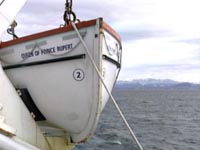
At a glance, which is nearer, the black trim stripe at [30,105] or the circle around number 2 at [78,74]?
the circle around number 2 at [78,74]

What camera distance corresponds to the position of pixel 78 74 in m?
4.25

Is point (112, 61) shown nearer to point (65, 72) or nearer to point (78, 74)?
point (78, 74)

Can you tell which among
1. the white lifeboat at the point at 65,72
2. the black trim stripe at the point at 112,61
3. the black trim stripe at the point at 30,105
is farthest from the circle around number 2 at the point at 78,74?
the black trim stripe at the point at 30,105

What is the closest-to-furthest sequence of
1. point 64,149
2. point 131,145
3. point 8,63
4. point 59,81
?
point 59,81
point 8,63
point 64,149
point 131,145

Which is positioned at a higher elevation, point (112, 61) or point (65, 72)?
point (112, 61)

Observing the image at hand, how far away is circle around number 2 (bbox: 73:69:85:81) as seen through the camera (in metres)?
4.23

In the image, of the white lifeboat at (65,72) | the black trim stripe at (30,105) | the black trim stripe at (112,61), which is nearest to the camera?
the white lifeboat at (65,72)

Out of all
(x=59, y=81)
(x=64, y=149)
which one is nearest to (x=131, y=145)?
(x=64, y=149)

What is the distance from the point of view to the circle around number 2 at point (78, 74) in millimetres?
4230

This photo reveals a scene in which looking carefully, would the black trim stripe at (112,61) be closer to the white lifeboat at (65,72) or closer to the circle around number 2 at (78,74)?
the white lifeboat at (65,72)

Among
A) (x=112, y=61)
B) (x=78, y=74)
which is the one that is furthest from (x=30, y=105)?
(x=112, y=61)

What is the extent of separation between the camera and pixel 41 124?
4.88 meters

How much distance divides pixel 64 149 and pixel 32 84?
117cm

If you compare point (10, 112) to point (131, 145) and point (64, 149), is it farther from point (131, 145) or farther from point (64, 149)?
point (131, 145)
